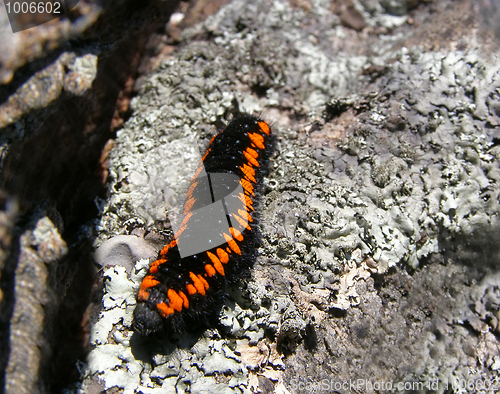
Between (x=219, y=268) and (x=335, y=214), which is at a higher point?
(x=219, y=268)

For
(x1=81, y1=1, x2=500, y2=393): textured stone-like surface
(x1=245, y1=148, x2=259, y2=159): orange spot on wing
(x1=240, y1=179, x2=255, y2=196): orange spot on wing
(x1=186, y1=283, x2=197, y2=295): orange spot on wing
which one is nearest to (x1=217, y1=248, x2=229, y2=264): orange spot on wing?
(x1=186, y1=283, x2=197, y2=295): orange spot on wing

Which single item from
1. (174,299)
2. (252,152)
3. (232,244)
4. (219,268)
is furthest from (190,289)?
(252,152)

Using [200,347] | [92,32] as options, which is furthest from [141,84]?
[200,347]

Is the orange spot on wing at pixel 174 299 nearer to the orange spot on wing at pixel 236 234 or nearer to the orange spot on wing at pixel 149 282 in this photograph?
the orange spot on wing at pixel 149 282

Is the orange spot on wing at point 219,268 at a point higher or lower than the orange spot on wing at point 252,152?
lower

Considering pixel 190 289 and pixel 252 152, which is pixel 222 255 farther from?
pixel 252 152

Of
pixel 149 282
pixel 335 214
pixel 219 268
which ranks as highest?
pixel 149 282

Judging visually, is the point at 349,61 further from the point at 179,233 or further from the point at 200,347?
the point at 200,347

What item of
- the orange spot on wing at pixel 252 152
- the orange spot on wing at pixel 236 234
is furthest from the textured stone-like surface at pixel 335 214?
the orange spot on wing at pixel 236 234

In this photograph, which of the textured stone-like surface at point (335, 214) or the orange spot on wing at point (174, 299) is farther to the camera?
the textured stone-like surface at point (335, 214)
